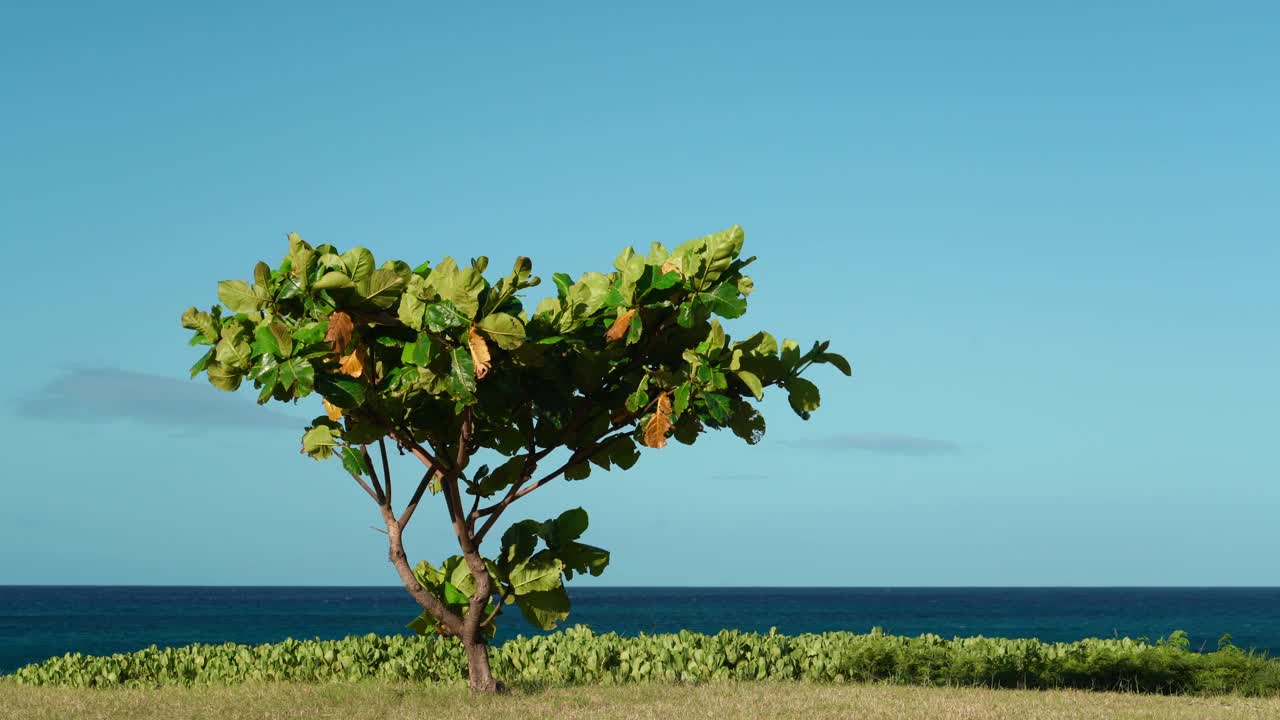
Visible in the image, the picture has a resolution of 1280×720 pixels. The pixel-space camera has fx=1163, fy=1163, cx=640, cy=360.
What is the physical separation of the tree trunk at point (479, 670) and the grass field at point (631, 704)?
194 millimetres

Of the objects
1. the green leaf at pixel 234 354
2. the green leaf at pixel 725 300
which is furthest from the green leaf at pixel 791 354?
the green leaf at pixel 234 354

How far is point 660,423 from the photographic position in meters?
11.7

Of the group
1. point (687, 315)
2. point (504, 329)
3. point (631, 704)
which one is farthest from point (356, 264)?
point (631, 704)

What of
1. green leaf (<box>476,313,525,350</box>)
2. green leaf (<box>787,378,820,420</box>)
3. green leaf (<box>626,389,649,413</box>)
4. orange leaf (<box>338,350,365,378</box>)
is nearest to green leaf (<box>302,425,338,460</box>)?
orange leaf (<box>338,350,365,378</box>)

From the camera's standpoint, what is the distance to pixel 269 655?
16.6m

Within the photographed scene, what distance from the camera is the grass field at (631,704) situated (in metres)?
11.5

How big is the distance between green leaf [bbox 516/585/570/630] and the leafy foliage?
18 millimetres

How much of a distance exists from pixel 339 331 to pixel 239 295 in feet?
4.05

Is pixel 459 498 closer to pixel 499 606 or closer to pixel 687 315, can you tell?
pixel 499 606

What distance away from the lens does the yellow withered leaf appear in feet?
34.5

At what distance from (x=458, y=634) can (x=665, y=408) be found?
3.78 meters

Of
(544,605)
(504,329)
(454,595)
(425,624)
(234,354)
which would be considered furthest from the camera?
(425,624)

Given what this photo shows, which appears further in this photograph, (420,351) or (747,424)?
(747,424)

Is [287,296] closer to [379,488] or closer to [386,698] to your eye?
[379,488]
